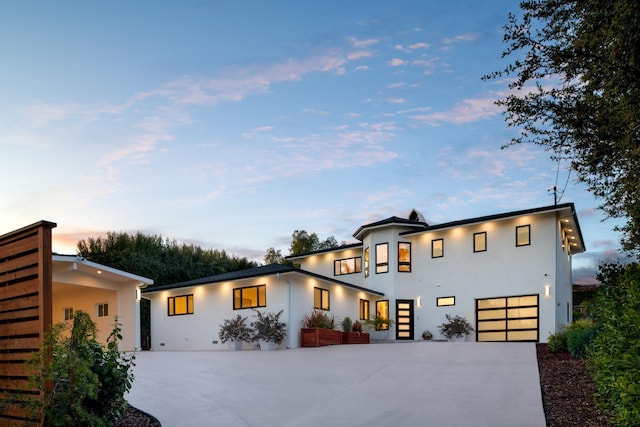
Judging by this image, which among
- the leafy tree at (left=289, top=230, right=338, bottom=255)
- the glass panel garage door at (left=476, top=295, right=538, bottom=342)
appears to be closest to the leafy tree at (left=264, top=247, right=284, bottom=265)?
the leafy tree at (left=289, top=230, right=338, bottom=255)

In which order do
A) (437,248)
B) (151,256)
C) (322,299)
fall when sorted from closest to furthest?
1. (322,299)
2. (437,248)
3. (151,256)

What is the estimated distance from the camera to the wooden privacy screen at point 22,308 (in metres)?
6.00

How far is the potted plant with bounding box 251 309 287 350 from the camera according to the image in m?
21.7

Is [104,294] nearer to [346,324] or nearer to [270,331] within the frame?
[270,331]

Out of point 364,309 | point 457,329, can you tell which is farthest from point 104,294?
point 457,329

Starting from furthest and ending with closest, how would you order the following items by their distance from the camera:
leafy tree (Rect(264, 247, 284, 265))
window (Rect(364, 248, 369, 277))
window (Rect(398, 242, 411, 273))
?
leafy tree (Rect(264, 247, 284, 265)), window (Rect(364, 248, 369, 277)), window (Rect(398, 242, 411, 273))

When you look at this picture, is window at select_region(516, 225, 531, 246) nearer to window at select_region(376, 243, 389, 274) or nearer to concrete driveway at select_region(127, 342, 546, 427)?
window at select_region(376, 243, 389, 274)

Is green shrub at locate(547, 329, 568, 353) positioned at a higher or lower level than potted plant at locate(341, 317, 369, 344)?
higher

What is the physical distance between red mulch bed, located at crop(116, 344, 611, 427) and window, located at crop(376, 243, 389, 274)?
15.0 meters

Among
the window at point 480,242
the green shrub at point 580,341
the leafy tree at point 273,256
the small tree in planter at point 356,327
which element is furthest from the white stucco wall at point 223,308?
the leafy tree at point 273,256

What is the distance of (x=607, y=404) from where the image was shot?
6.80 meters

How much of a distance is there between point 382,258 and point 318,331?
6694mm

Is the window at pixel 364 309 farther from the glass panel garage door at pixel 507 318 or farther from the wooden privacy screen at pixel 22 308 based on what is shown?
the wooden privacy screen at pixel 22 308

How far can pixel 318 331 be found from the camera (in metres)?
22.2
